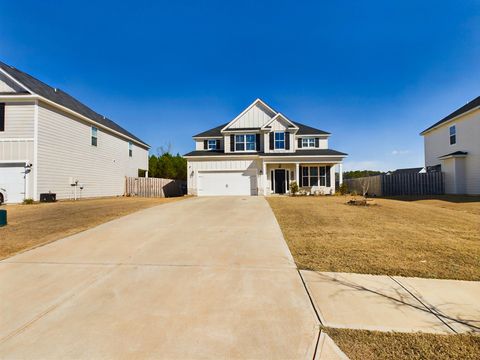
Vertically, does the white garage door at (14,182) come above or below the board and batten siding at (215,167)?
below

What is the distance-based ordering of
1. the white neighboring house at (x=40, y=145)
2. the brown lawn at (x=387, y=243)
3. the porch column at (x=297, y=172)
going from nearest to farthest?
the brown lawn at (x=387, y=243)
the white neighboring house at (x=40, y=145)
the porch column at (x=297, y=172)

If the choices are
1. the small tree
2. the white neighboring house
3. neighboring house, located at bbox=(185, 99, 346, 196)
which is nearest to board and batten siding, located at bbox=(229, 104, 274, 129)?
neighboring house, located at bbox=(185, 99, 346, 196)

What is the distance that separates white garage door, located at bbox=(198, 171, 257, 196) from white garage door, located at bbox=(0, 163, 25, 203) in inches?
447

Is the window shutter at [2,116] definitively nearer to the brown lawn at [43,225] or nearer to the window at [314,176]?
the brown lawn at [43,225]

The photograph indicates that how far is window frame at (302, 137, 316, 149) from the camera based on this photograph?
22.8 metres

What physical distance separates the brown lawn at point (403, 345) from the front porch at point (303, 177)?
58.6 ft

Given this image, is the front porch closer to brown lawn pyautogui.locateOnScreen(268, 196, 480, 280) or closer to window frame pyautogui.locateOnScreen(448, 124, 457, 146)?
window frame pyautogui.locateOnScreen(448, 124, 457, 146)

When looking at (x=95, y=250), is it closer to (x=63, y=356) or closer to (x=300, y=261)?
(x=63, y=356)

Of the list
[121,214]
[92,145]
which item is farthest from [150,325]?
[92,145]

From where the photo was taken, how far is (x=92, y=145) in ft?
59.2

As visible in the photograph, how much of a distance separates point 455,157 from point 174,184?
25.1 metres

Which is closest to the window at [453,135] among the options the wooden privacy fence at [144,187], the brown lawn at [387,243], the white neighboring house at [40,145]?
the brown lawn at [387,243]

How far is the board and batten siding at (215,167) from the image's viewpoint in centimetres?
2003

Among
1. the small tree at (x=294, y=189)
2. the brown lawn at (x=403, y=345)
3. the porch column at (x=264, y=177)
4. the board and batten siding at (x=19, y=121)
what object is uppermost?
the board and batten siding at (x=19, y=121)
